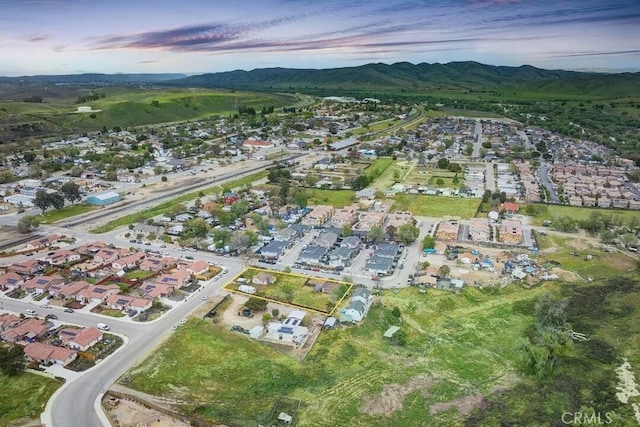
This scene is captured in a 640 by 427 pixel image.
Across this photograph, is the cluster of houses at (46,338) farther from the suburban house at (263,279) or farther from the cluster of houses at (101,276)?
the suburban house at (263,279)

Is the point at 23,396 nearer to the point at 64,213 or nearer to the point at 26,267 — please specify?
the point at 26,267

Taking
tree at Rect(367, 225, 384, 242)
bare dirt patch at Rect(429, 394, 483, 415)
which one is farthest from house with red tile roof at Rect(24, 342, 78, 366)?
tree at Rect(367, 225, 384, 242)

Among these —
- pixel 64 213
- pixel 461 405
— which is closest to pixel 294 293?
pixel 461 405

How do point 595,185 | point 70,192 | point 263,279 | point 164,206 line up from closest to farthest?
point 263,279
point 70,192
point 164,206
point 595,185

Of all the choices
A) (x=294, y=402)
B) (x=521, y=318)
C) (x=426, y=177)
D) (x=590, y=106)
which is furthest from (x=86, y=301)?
(x=590, y=106)

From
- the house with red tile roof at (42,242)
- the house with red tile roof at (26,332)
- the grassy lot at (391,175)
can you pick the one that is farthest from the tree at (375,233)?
the house with red tile roof at (42,242)

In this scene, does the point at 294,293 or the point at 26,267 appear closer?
the point at 294,293

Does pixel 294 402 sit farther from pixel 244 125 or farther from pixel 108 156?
pixel 244 125
